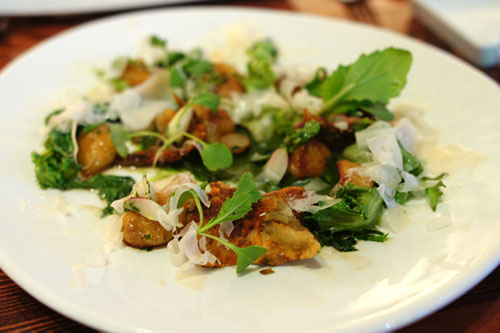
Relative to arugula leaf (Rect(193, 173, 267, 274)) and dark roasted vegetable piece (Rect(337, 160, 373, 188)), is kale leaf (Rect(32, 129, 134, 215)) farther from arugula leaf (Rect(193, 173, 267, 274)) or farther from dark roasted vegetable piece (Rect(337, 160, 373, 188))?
dark roasted vegetable piece (Rect(337, 160, 373, 188))

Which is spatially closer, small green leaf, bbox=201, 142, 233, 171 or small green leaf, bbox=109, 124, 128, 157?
small green leaf, bbox=201, 142, 233, 171

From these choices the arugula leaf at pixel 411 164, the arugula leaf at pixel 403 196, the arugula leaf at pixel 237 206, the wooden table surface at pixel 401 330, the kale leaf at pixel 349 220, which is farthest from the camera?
the arugula leaf at pixel 411 164

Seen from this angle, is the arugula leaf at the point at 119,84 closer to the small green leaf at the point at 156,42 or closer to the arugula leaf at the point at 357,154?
the small green leaf at the point at 156,42

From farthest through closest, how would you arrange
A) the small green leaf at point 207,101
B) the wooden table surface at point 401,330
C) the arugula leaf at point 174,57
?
the arugula leaf at point 174,57, the small green leaf at point 207,101, the wooden table surface at point 401,330

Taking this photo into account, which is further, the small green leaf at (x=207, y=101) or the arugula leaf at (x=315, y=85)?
the arugula leaf at (x=315, y=85)

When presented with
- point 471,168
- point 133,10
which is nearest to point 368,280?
point 471,168

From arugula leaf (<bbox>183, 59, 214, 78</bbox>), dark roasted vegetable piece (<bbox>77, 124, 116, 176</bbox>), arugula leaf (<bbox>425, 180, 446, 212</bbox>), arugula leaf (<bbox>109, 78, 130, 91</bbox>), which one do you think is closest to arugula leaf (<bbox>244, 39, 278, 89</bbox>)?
arugula leaf (<bbox>183, 59, 214, 78</bbox>)

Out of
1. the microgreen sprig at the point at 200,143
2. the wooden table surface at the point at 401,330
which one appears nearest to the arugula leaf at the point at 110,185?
the microgreen sprig at the point at 200,143
